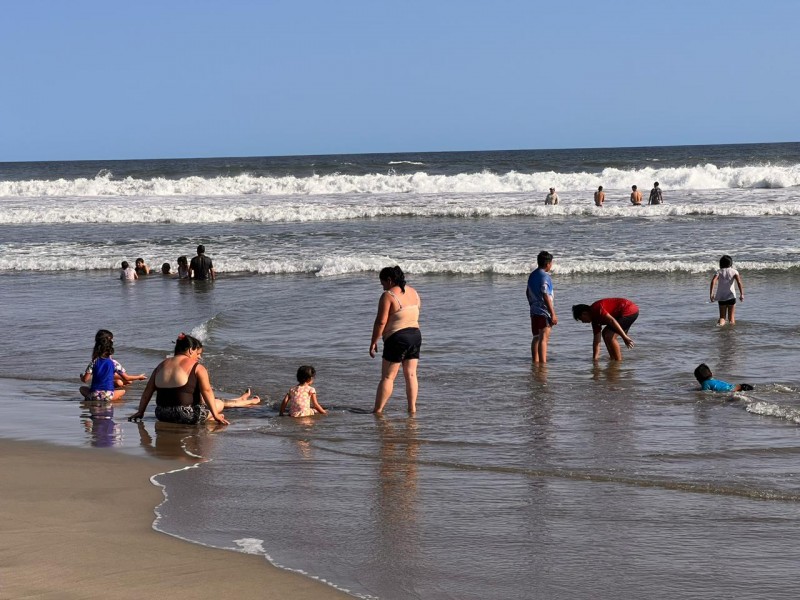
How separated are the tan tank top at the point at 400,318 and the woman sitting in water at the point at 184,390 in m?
1.74

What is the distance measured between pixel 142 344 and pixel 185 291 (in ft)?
19.9

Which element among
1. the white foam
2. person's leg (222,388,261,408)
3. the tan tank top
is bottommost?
person's leg (222,388,261,408)

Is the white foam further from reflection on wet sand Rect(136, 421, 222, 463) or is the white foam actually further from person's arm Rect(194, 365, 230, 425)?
reflection on wet sand Rect(136, 421, 222, 463)

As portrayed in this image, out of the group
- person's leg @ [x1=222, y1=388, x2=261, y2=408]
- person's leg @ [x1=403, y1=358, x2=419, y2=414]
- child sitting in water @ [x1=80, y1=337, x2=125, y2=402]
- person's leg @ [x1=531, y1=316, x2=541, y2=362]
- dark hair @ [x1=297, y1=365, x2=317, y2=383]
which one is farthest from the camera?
person's leg @ [x1=531, y1=316, x2=541, y2=362]

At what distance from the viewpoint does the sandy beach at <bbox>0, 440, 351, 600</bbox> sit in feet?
15.3

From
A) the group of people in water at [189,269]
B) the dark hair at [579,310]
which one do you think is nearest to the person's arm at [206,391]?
the dark hair at [579,310]

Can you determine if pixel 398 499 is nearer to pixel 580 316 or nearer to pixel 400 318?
pixel 400 318

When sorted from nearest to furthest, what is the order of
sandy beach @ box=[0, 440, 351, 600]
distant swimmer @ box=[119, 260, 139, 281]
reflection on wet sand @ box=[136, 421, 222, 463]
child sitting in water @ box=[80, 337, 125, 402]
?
sandy beach @ box=[0, 440, 351, 600]
reflection on wet sand @ box=[136, 421, 222, 463]
child sitting in water @ box=[80, 337, 125, 402]
distant swimmer @ box=[119, 260, 139, 281]

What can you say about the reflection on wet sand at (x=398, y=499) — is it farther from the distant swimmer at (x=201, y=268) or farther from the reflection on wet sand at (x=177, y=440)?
the distant swimmer at (x=201, y=268)

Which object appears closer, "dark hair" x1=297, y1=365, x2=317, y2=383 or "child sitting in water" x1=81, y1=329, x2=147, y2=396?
"dark hair" x1=297, y1=365, x2=317, y2=383

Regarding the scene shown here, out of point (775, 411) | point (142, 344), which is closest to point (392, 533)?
point (775, 411)

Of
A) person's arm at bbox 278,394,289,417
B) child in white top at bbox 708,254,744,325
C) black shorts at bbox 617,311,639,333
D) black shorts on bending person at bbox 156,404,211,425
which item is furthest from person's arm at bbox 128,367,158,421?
child in white top at bbox 708,254,744,325

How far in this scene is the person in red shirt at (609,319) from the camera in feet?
38.7

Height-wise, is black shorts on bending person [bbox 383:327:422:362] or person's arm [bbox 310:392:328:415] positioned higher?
black shorts on bending person [bbox 383:327:422:362]
